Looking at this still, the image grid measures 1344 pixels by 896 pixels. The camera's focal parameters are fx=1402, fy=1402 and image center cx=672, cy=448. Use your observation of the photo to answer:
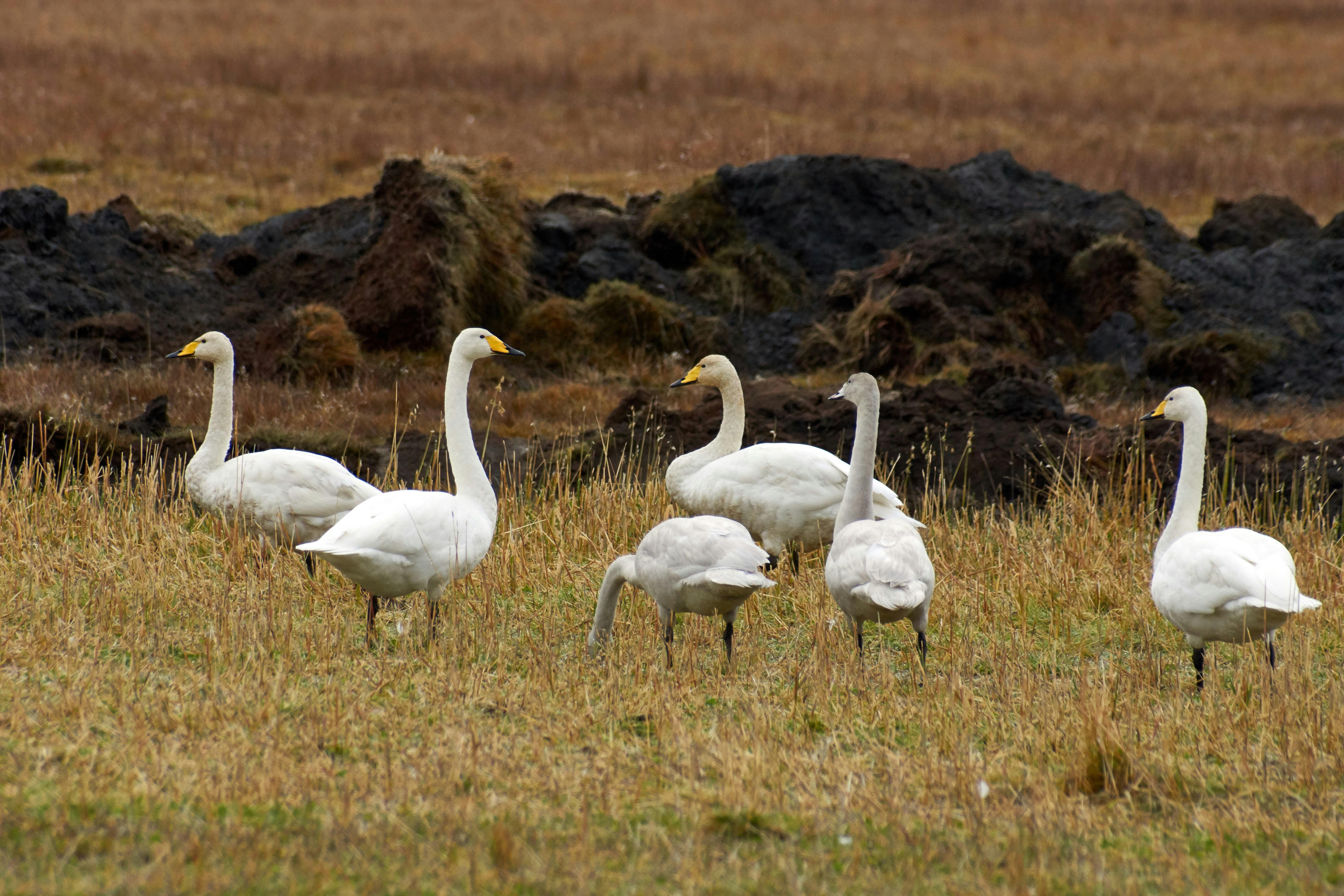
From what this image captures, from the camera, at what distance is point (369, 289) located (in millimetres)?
17516

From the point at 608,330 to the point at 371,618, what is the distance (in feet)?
35.3

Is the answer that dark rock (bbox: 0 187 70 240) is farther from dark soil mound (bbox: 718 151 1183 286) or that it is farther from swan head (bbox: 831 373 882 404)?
swan head (bbox: 831 373 882 404)

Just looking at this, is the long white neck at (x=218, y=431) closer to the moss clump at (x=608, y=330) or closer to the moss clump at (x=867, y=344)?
the moss clump at (x=608, y=330)

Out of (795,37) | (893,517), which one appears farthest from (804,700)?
(795,37)

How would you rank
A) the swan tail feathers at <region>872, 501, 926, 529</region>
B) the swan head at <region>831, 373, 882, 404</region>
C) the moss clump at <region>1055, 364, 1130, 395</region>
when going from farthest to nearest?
the moss clump at <region>1055, 364, 1130, 395</region>
the swan tail feathers at <region>872, 501, 926, 529</region>
the swan head at <region>831, 373, 882, 404</region>

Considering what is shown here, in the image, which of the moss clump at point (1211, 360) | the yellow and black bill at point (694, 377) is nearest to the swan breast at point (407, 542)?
the yellow and black bill at point (694, 377)

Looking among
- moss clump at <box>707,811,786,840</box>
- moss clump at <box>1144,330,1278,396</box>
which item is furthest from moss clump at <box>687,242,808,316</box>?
moss clump at <box>707,811,786,840</box>

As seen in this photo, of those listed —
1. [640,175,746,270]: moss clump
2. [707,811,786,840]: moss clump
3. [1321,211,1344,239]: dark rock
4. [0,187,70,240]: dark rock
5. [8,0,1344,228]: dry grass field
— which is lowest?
[707,811,786,840]: moss clump

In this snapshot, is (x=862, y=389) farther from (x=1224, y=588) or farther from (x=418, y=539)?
(x=418, y=539)

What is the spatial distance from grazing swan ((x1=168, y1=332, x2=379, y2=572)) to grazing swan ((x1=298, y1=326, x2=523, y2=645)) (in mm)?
1003

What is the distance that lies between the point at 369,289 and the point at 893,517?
10.7 metres

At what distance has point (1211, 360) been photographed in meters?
16.8

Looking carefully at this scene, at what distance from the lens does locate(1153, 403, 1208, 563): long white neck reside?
725 cm

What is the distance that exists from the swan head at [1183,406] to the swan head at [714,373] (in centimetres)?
347
